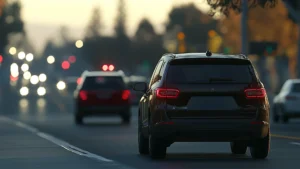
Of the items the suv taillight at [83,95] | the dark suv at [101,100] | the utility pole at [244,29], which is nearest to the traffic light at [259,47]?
the utility pole at [244,29]

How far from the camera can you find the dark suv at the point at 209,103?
1933 centimetres

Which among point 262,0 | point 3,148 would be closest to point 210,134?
point 3,148

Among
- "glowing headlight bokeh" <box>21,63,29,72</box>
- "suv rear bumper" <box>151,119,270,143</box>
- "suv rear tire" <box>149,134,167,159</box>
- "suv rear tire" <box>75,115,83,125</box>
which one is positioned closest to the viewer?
"suv rear bumper" <box>151,119,270,143</box>

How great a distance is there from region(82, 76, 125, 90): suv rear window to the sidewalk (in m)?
11.5

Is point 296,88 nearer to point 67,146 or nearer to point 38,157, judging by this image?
point 67,146

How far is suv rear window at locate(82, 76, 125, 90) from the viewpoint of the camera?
133 ft

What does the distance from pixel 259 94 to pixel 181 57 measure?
1.43 metres

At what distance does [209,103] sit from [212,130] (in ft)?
1.41

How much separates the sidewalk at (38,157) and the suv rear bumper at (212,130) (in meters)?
1.09

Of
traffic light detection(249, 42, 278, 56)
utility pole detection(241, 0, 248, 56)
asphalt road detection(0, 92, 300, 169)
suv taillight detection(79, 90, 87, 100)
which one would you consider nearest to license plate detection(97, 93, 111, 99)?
suv taillight detection(79, 90, 87, 100)

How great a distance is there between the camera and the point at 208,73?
19.7 m

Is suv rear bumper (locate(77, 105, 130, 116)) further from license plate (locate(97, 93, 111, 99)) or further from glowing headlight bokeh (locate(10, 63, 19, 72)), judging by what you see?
glowing headlight bokeh (locate(10, 63, 19, 72))

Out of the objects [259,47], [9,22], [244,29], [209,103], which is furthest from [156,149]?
[9,22]

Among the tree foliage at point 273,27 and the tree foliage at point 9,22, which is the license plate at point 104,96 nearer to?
the tree foliage at point 273,27
